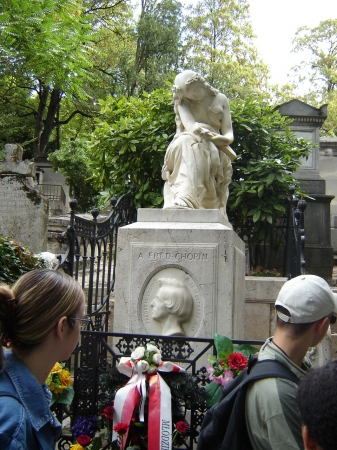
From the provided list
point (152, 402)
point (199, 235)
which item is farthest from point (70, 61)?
point (152, 402)

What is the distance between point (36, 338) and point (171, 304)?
3119 millimetres

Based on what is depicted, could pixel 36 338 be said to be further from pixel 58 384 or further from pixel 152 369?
pixel 58 384

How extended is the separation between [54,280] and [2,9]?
29.4 ft

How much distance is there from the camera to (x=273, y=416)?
5.66 ft

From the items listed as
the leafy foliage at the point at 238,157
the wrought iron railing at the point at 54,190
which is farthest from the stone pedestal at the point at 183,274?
the wrought iron railing at the point at 54,190

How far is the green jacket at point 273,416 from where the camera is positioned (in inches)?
67.2

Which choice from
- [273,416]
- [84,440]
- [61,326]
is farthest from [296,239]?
[61,326]

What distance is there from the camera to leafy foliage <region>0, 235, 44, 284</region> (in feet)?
18.0

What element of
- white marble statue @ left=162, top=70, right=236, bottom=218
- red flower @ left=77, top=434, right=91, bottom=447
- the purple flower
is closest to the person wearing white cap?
red flower @ left=77, top=434, right=91, bottom=447

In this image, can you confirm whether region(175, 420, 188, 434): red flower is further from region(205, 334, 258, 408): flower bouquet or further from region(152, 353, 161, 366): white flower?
region(152, 353, 161, 366): white flower

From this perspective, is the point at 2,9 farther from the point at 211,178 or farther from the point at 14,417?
the point at 14,417

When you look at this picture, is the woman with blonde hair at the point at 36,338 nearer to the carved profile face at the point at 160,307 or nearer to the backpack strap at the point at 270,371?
the backpack strap at the point at 270,371

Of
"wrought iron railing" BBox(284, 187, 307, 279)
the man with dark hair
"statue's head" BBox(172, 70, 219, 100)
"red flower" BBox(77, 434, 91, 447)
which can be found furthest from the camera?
"statue's head" BBox(172, 70, 219, 100)

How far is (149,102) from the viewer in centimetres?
1032
